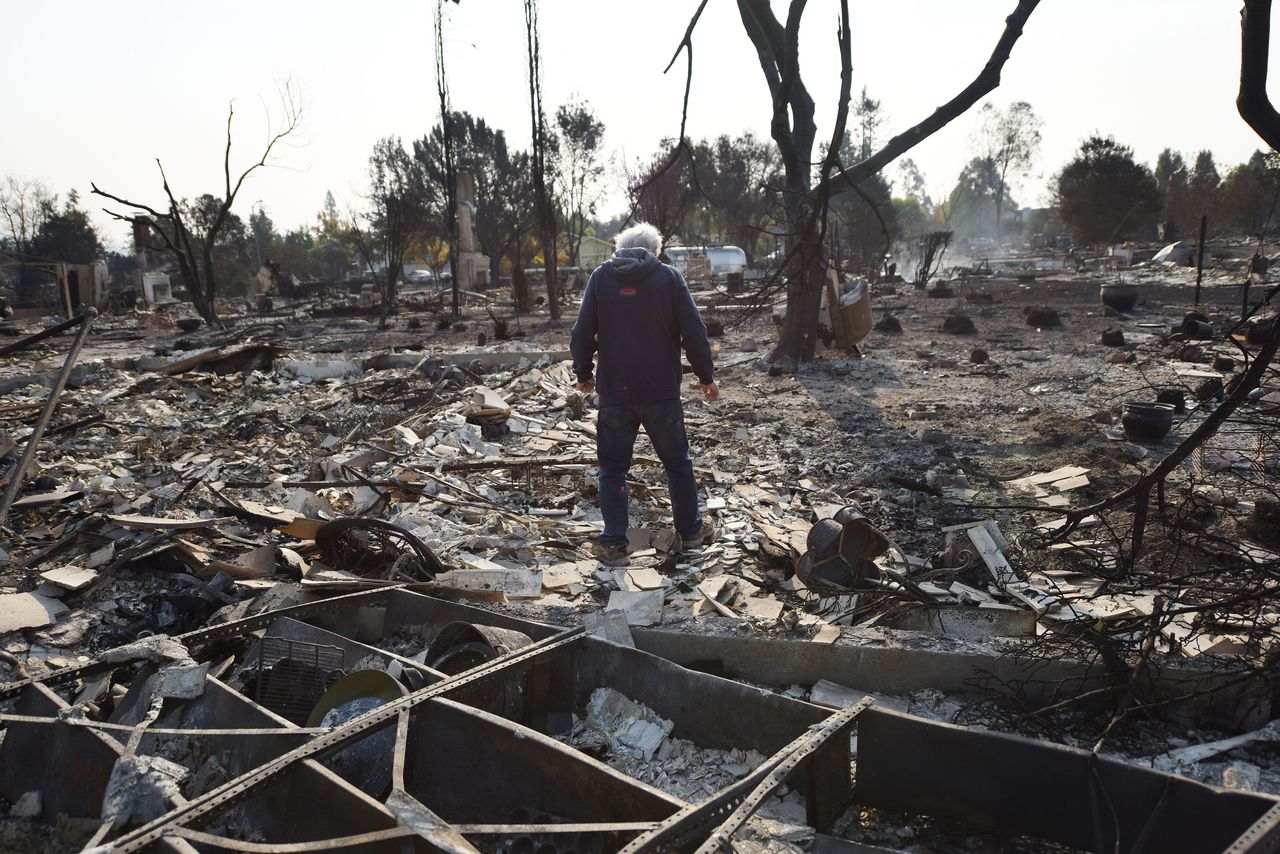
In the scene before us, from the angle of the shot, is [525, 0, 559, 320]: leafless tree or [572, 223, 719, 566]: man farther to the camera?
[525, 0, 559, 320]: leafless tree

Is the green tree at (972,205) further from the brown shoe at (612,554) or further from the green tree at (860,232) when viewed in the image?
the brown shoe at (612,554)

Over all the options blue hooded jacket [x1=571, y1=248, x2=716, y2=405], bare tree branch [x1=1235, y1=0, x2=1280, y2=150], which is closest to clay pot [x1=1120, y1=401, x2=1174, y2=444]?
bare tree branch [x1=1235, y1=0, x2=1280, y2=150]

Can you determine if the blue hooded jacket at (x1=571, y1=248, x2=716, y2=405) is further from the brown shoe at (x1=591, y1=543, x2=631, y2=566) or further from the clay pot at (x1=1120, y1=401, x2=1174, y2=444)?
the clay pot at (x1=1120, y1=401, x2=1174, y2=444)

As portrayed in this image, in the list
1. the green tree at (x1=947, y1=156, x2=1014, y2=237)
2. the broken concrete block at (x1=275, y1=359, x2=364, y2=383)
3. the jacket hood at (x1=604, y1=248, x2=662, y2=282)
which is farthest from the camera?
the green tree at (x1=947, y1=156, x2=1014, y2=237)

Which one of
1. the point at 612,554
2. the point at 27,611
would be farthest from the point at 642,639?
the point at 27,611

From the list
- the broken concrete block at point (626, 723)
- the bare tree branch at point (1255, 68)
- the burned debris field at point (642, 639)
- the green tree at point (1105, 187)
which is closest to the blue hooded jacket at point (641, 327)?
the burned debris field at point (642, 639)

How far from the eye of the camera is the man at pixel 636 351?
504cm

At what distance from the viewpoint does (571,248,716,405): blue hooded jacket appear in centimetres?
503

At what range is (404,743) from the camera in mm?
2930

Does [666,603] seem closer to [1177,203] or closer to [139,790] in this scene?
[139,790]

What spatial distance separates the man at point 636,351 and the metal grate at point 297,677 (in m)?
1.96

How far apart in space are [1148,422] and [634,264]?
5.45 m

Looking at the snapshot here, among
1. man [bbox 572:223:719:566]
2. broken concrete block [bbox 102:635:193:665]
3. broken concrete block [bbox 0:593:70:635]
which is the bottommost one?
broken concrete block [bbox 0:593:70:635]

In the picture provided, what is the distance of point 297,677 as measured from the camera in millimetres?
3877
